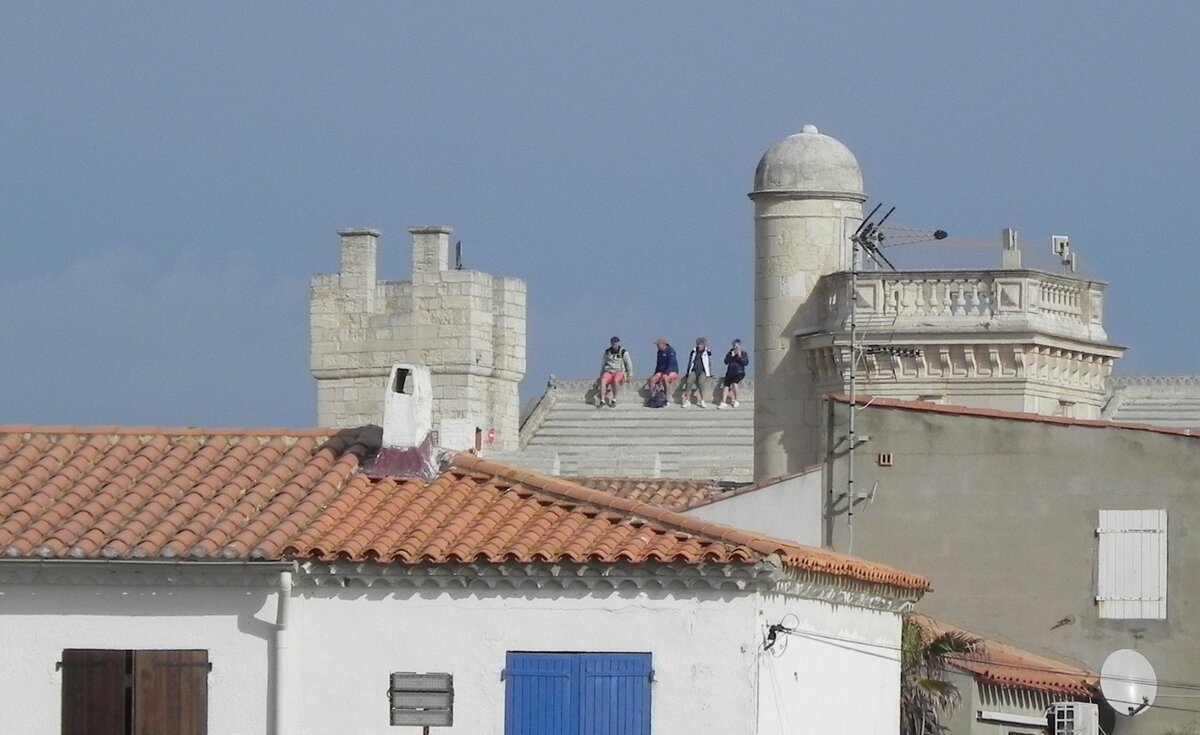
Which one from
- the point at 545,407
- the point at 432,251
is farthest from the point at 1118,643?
the point at 432,251

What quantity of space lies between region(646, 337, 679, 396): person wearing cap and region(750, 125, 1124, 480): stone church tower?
34.8 ft

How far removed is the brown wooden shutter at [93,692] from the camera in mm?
24078

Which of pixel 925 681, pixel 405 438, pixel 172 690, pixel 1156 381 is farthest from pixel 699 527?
pixel 1156 381

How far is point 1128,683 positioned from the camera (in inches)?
1236

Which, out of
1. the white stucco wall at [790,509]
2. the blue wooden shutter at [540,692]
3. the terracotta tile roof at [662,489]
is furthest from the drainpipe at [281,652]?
the terracotta tile roof at [662,489]

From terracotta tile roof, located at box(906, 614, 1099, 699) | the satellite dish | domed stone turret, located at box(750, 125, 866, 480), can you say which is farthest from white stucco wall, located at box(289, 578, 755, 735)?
domed stone turret, located at box(750, 125, 866, 480)

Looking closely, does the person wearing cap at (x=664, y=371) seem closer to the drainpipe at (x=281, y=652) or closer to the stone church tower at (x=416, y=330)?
the stone church tower at (x=416, y=330)

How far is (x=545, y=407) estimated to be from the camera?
53.2m

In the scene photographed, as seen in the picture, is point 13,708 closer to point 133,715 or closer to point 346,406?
point 133,715

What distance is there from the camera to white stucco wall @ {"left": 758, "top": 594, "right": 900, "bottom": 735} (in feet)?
79.7

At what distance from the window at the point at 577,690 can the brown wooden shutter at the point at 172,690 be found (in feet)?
7.28

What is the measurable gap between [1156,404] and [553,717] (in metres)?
25.6

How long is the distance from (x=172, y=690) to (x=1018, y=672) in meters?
9.93

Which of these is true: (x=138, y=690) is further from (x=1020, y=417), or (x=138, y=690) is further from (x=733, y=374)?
(x=733, y=374)
